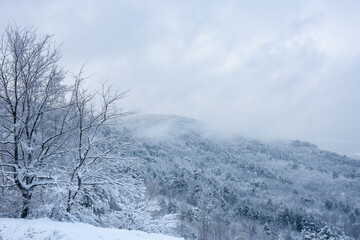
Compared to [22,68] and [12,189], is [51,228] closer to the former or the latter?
[12,189]

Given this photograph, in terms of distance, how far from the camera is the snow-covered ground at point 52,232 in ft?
21.7

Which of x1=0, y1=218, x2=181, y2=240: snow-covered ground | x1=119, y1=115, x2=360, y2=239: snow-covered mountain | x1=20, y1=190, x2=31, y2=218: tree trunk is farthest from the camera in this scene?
x1=119, y1=115, x2=360, y2=239: snow-covered mountain

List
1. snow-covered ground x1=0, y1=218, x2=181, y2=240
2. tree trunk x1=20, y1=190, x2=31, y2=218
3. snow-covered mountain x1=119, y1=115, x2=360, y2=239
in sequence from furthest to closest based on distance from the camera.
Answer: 1. snow-covered mountain x1=119, y1=115, x2=360, y2=239
2. tree trunk x1=20, y1=190, x2=31, y2=218
3. snow-covered ground x1=0, y1=218, x2=181, y2=240

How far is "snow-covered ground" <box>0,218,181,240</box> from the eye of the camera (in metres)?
6.61

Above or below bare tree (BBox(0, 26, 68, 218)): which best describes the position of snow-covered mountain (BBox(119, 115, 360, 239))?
below

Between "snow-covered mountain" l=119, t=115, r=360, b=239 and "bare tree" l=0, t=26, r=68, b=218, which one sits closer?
"bare tree" l=0, t=26, r=68, b=218

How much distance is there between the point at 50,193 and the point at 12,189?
7.74 feet

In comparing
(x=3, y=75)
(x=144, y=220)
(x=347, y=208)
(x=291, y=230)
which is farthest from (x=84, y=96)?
(x=347, y=208)

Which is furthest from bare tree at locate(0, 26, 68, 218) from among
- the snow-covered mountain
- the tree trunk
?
the snow-covered mountain

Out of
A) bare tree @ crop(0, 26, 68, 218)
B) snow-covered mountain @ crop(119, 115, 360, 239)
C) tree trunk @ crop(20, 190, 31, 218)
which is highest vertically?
bare tree @ crop(0, 26, 68, 218)

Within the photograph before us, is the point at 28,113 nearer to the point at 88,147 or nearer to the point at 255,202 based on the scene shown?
the point at 88,147

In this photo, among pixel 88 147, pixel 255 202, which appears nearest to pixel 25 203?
pixel 88 147

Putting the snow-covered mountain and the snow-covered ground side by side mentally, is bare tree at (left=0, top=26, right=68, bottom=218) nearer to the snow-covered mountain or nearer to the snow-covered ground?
the snow-covered ground

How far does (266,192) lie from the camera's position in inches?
6216
